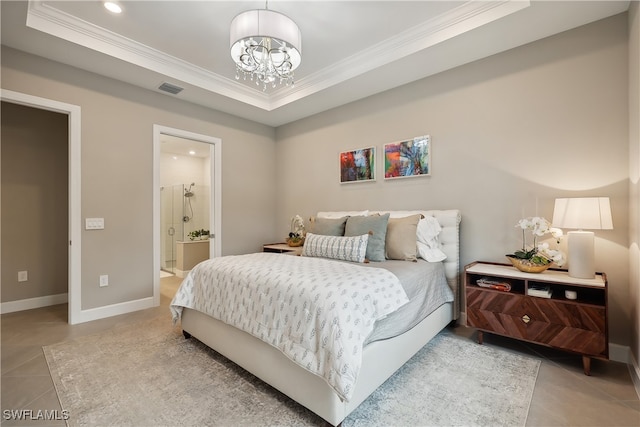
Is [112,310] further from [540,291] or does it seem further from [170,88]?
[540,291]

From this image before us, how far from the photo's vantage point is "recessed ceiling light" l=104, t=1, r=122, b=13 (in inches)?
93.2

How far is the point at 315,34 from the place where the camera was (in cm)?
280

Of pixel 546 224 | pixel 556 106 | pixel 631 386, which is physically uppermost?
pixel 556 106

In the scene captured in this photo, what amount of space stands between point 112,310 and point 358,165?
3.49 metres

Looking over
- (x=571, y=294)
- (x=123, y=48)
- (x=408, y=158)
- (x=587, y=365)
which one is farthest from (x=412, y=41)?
(x=587, y=365)

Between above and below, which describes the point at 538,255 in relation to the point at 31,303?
above

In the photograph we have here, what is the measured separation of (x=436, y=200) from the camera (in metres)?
3.24

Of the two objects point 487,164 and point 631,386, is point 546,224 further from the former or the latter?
point 631,386

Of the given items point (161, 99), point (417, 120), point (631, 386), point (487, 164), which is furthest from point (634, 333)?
point (161, 99)

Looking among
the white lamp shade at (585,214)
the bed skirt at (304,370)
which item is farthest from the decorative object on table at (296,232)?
the white lamp shade at (585,214)

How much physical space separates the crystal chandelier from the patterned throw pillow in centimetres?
160

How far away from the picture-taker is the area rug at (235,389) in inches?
63.4

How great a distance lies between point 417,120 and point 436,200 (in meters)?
0.99

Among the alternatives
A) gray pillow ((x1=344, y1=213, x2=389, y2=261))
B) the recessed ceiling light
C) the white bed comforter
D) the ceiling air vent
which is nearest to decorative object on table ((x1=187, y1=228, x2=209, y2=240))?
the ceiling air vent
